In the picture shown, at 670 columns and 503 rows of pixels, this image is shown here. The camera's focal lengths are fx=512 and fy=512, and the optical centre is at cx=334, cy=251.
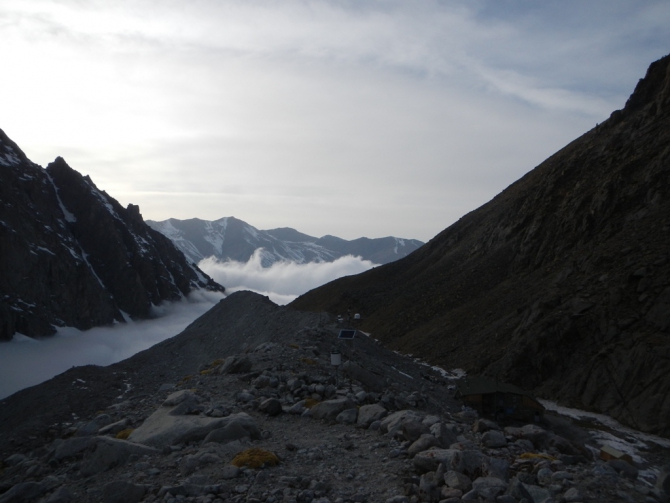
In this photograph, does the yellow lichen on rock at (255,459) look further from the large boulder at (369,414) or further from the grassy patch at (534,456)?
the grassy patch at (534,456)

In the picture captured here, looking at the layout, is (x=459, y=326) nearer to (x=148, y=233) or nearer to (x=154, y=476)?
(x=154, y=476)

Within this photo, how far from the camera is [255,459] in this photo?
10.2 m

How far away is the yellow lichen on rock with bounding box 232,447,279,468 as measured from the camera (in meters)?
10.1

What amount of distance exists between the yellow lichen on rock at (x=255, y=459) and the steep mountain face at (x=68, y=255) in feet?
400

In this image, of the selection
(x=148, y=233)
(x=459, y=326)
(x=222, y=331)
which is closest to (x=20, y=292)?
(x=148, y=233)

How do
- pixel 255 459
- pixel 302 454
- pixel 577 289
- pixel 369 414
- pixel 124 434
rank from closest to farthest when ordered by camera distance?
pixel 255 459 < pixel 302 454 < pixel 369 414 < pixel 124 434 < pixel 577 289

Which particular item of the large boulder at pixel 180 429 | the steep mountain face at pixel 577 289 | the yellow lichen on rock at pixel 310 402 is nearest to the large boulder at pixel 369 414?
the yellow lichen on rock at pixel 310 402

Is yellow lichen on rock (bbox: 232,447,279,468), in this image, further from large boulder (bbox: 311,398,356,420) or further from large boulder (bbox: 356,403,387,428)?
large boulder (bbox: 311,398,356,420)

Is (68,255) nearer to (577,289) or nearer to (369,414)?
(577,289)

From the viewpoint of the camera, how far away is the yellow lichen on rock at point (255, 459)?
33.2 ft

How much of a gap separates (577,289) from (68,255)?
130548mm

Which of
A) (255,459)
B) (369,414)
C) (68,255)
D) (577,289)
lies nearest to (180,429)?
(255,459)

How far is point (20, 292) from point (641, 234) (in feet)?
426

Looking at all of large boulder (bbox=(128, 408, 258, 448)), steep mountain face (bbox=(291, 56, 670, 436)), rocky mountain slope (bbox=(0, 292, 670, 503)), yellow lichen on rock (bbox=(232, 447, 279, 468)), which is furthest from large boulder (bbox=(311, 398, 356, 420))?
steep mountain face (bbox=(291, 56, 670, 436))
